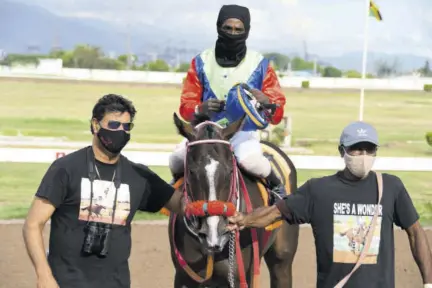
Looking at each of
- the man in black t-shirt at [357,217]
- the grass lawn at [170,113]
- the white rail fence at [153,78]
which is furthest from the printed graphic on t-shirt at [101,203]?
the white rail fence at [153,78]

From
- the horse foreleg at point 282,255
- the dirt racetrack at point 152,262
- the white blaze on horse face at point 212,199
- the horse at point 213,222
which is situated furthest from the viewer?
the dirt racetrack at point 152,262

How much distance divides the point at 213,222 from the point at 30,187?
36.1 ft

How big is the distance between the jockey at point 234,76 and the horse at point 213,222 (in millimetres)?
230

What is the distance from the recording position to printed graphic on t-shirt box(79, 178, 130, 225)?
11.7ft

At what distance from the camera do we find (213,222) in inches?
162

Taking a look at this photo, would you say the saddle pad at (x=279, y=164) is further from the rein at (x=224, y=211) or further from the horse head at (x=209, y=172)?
the horse head at (x=209, y=172)

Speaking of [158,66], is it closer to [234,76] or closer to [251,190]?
[234,76]

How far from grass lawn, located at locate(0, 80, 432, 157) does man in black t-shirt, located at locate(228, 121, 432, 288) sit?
56.8ft

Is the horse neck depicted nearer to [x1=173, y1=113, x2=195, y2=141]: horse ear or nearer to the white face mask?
[x1=173, y1=113, x2=195, y2=141]: horse ear

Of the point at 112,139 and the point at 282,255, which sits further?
the point at 282,255

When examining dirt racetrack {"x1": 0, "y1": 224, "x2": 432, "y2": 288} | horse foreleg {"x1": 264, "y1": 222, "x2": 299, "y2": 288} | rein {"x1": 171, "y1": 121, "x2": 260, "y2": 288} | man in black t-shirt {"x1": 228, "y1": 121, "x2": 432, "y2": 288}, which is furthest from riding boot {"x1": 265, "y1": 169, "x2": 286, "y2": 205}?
dirt racetrack {"x1": 0, "y1": 224, "x2": 432, "y2": 288}

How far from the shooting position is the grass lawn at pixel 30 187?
11766 mm

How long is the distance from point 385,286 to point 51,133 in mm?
22816

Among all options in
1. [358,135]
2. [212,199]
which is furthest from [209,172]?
[358,135]
